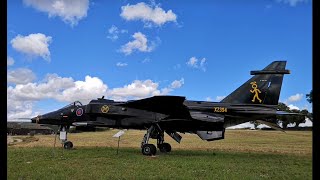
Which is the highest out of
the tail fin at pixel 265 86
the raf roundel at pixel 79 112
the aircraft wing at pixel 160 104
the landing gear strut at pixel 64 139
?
the tail fin at pixel 265 86

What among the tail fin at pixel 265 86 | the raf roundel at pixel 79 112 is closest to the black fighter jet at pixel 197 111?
the tail fin at pixel 265 86

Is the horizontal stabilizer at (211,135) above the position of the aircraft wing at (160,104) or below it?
below

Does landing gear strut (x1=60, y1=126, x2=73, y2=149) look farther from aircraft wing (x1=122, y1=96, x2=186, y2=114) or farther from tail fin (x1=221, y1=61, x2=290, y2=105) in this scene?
tail fin (x1=221, y1=61, x2=290, y2=105)

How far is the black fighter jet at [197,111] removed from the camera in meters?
17.5

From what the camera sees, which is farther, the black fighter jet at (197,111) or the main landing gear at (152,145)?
the black fighter jet at (197,111)

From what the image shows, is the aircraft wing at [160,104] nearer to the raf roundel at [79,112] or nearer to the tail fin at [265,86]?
the raf roundel at [79,112]

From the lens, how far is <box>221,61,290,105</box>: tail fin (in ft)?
58.5

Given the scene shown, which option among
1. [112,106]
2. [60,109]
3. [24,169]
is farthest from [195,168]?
[60,109]

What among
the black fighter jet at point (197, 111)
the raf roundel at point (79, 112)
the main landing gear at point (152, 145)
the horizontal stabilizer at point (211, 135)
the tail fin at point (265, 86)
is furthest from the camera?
the raf roundel at point (79, 112)

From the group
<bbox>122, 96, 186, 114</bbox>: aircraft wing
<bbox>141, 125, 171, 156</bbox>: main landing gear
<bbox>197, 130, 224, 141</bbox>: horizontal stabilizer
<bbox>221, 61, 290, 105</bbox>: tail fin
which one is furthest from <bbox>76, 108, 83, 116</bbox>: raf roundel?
<bbox>221, 61, 290, 105</bbox>: tail fin

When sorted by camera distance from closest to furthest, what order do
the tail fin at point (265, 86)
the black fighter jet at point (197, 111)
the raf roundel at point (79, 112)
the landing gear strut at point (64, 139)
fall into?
the black fighter jet at point (197, 111), the tail fin at point (265, 86), the landing gear strut at point (64, 139), the raf roundel at point (79, 112)

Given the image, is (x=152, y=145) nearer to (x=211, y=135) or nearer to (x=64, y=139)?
(x=211, y=135)

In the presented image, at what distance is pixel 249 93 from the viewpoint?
18281mm

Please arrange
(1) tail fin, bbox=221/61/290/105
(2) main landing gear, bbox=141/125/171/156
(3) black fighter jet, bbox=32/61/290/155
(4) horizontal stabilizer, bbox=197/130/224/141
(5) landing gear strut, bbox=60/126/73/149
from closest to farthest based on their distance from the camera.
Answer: (2) main landing gear, bbox=141/125/171/156, (3) black fighter jet, bbox=32/61/290/155, (1) tail fin, bbox=221/61/290/105, (4) horizontal stabilizer, bbox=197/130/224/141, (5) landing gear strut, bbox=60/126/73/149
